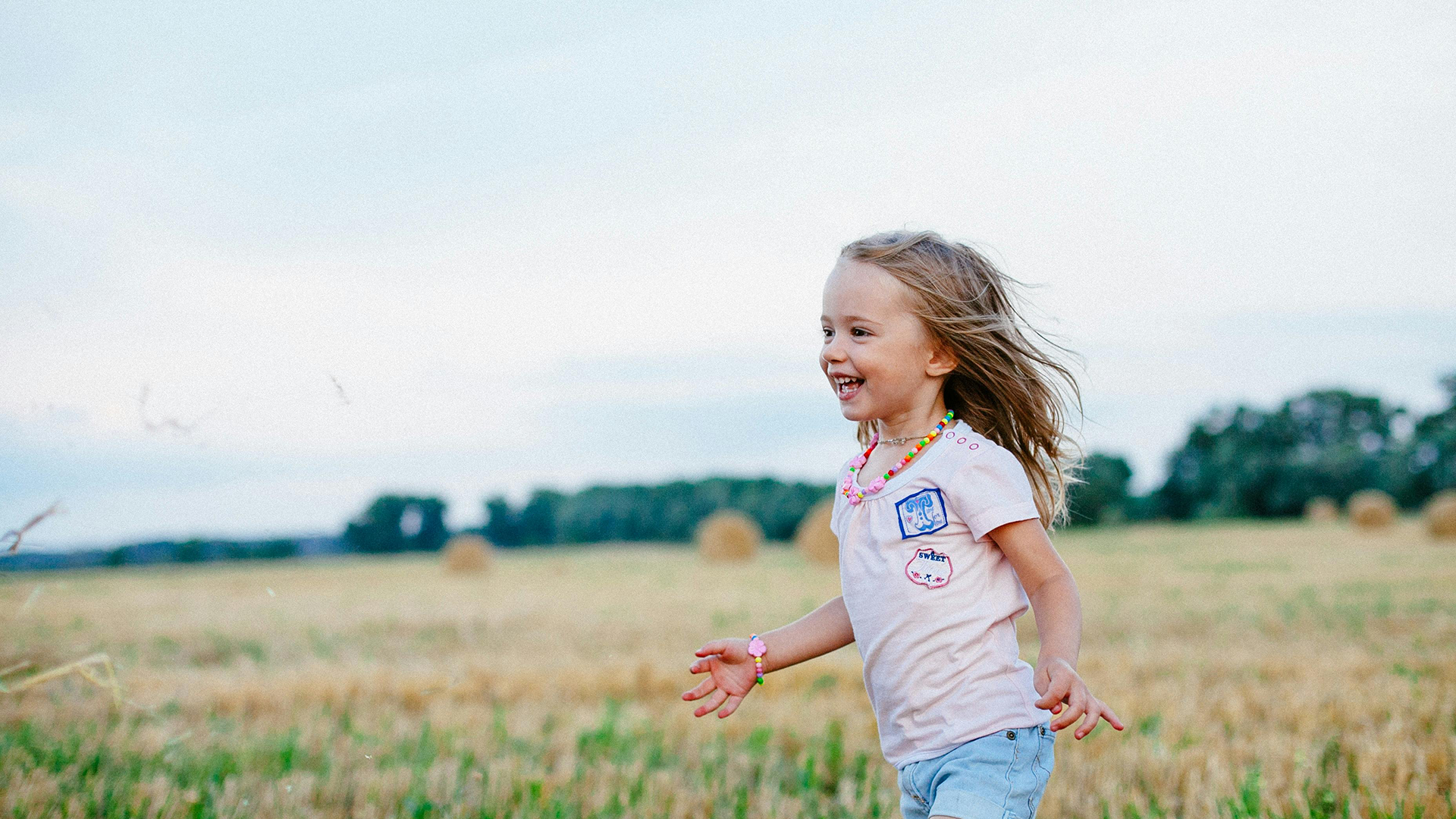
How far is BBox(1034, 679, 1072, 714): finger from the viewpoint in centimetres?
203

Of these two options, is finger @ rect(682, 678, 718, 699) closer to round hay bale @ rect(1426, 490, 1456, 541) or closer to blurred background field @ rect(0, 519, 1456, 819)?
blurred background field @ rect(0, 519, 1456, 819)

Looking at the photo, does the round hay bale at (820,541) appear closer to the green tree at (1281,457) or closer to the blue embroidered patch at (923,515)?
the blue embroidered patch at (923,515)

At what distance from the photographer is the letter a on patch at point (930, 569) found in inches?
89.9

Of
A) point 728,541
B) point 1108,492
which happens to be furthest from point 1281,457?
point 728,541

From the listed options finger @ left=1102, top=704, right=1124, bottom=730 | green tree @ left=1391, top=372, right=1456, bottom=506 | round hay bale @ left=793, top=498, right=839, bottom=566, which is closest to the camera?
finger @ left=1102, top=704, right=1124, bottom=730

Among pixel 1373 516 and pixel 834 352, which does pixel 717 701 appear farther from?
pixel 1373 516

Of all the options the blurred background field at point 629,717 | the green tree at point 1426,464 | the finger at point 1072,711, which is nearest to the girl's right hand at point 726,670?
the finger at point 1072,711

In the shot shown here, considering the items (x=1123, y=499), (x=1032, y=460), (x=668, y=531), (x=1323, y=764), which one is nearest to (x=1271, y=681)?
(x=1323, y=764)

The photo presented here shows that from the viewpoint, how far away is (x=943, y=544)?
2.30m

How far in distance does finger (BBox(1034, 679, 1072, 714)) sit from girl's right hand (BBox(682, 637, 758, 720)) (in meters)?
0.73

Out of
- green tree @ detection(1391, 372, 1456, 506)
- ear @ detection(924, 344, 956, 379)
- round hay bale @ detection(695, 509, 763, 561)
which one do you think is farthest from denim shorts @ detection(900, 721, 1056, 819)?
green tree @ detection(1391, 372, 1456, 506)

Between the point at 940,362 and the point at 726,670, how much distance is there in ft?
2.97

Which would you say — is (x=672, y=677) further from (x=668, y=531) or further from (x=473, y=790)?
(x=668, y=531)

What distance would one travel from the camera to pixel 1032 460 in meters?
2.64
